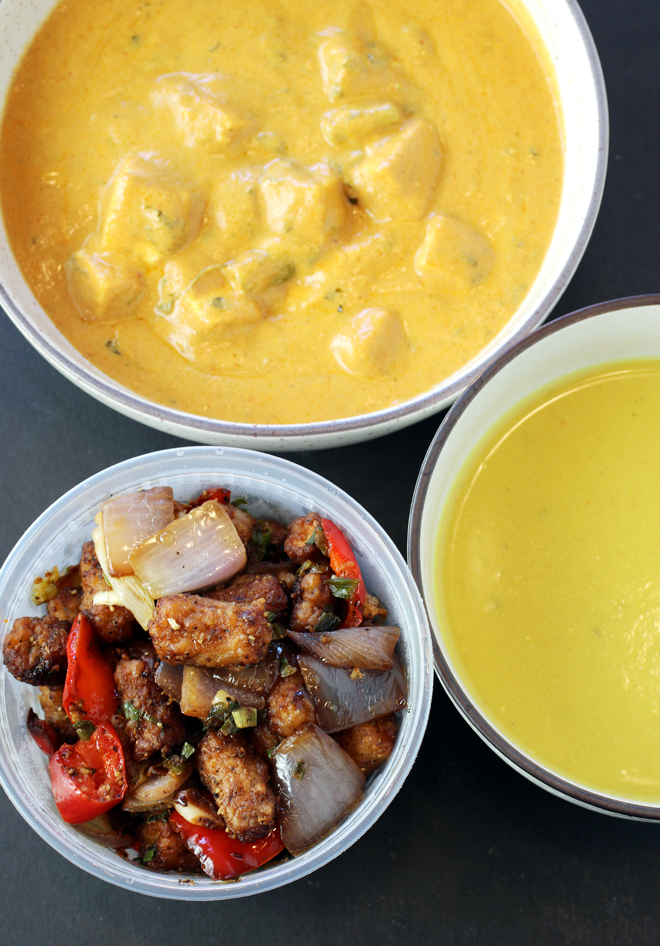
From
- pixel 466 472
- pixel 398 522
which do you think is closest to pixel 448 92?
pixel 466 472

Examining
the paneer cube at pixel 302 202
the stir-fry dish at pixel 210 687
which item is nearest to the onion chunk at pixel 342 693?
the stir-fry dish at pixel 210 687

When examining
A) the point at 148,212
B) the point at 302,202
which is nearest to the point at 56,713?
the point at 148,212

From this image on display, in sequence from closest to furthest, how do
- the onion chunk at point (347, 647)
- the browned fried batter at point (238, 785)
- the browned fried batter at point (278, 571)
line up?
the browned fried batter at point (238, 785) → the onion chunk at point (347, 647) → the browned fried batter at point (278, 571)

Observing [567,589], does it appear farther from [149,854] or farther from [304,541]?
[149,854]

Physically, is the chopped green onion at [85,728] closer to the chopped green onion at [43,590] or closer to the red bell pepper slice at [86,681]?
the red bell pepper slice at [86,681]

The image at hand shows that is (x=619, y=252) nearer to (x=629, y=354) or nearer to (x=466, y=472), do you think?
(x=629, y=354)
